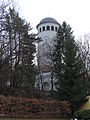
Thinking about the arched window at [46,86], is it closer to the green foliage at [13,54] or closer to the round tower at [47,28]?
the round tower at [47,28]

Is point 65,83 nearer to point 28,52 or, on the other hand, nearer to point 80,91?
point 80,91

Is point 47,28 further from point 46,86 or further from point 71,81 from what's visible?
point 71,81

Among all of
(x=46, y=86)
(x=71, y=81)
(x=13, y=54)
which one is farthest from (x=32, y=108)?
(x=46, y=86)

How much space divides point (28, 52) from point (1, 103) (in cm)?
1663

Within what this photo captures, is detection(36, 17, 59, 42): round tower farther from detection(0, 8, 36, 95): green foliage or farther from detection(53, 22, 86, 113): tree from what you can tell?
detection(53, 22, 86, 113): tree

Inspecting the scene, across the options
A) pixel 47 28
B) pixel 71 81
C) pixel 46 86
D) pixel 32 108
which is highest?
pixel 47 28

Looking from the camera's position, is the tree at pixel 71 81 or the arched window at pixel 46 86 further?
the arched window at pixel 46 86

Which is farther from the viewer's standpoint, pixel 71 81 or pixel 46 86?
pixel 46 86

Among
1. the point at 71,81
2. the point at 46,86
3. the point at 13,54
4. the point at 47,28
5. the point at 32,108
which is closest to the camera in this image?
the point at 32,108

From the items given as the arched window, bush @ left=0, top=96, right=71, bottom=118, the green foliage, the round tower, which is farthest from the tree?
the round tower

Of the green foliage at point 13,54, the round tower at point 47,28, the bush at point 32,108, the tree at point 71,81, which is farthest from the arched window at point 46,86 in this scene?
the bush at point 32,108

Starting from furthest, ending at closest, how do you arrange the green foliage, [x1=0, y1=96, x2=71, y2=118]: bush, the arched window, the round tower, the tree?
the round tower, the arched window, the green foliage, the tree, [x1=0, y1=96, x2=71, y2=118]: bush

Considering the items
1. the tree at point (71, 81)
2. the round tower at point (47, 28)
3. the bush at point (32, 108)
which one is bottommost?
the bush at point (32, 108)

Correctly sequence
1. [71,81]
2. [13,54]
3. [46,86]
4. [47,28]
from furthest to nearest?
[47,28] → [46,86] → [13,54] → [71,81]
